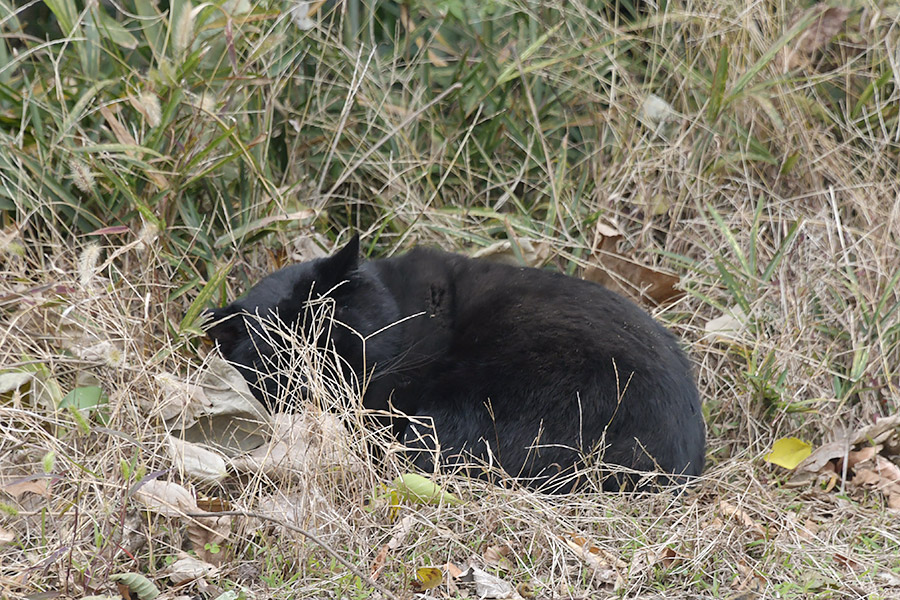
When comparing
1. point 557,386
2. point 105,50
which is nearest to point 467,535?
point 557,386

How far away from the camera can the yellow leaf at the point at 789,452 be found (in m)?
2.70

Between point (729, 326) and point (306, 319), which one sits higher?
point (306, 319)

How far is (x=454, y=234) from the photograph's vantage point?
11.3 feet

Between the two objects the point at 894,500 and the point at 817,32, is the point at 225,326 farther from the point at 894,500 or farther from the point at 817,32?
the point at 817,32

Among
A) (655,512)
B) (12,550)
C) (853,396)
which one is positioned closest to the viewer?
(12,550)

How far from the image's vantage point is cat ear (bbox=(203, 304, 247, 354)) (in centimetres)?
273

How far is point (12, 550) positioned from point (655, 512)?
1.58m

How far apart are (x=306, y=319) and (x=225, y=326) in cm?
26

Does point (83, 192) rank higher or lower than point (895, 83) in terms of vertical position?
lower

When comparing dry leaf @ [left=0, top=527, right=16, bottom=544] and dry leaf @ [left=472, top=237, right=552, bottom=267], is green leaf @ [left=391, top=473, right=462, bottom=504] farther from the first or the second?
dry leaf @ [left=472, top=237, right=552, bottom=267]

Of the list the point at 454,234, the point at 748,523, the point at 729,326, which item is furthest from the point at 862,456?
the point at 454,234

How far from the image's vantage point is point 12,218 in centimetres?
309

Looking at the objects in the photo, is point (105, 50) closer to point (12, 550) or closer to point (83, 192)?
point (83, 192)

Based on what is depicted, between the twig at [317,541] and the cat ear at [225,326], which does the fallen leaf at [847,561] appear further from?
the cat ear at [225,326]
